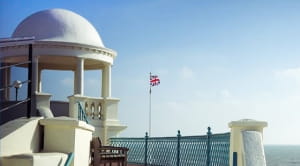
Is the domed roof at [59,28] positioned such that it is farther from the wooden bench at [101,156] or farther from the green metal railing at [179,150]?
the wooden bench at [101,156]

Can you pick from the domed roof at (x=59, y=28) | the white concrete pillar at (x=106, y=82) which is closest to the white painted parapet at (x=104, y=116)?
the white concrete pillar at (x=106, y=82)

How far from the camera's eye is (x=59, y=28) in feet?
51.1

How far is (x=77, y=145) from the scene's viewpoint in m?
7.19

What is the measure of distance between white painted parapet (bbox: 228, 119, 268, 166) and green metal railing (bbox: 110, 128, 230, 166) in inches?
16.3

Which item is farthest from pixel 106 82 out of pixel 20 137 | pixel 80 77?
pixel 20 137

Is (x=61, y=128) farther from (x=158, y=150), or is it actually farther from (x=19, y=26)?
(x=19, y=26)

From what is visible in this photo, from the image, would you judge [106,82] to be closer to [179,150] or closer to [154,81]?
[154,81]

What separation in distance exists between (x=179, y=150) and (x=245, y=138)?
335cm

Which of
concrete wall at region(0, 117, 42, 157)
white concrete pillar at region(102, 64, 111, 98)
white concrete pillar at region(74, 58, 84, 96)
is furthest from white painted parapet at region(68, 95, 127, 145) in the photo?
concrete wall at region(0, 117, 42, 157)

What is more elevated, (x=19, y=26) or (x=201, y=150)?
(x=19, y=26)

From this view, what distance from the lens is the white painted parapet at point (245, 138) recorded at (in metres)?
7.83

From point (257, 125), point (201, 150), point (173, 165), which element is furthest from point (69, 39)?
point (257, 125)

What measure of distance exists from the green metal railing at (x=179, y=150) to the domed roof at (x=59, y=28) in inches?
137

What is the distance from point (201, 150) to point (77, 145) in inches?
138
